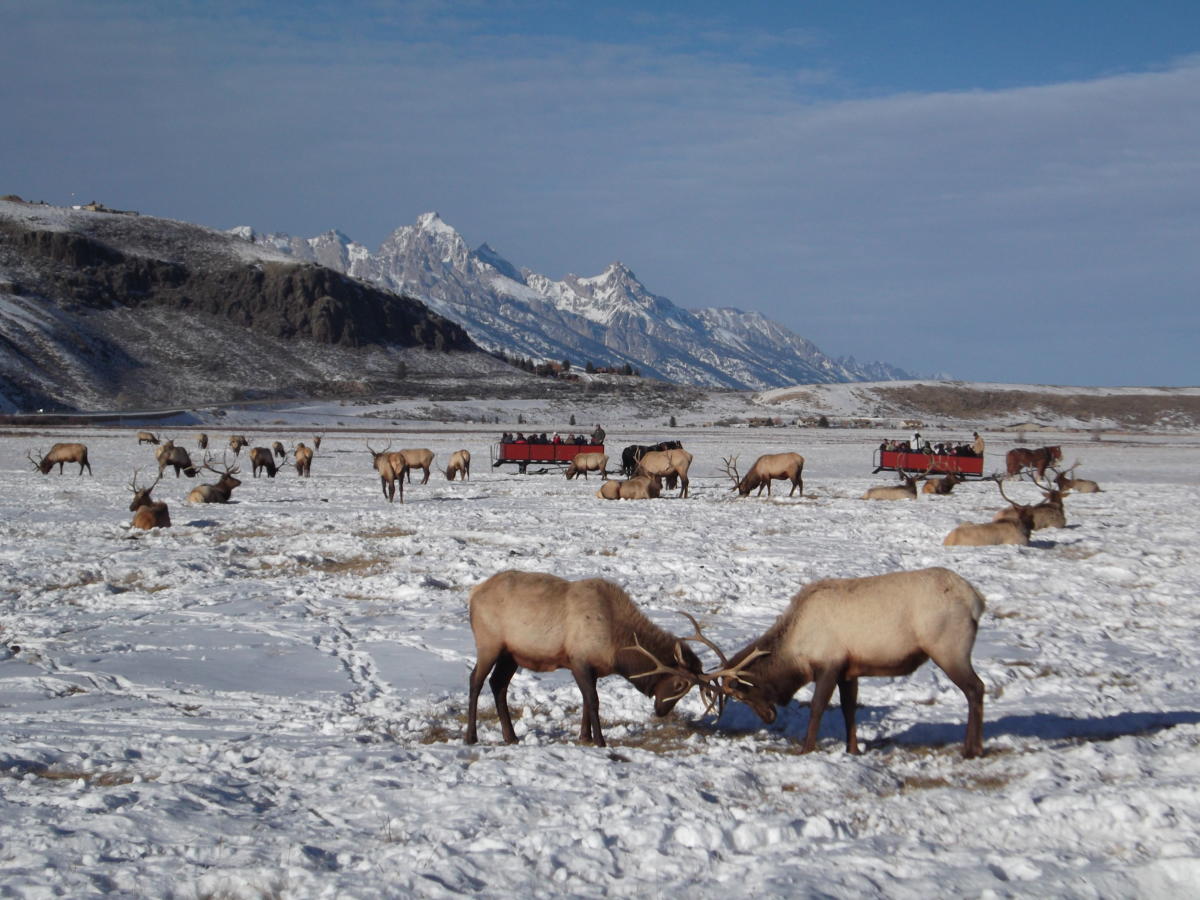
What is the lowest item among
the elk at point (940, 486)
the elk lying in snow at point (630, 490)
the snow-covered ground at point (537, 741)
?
the snow-covered ground at point (537, 741)

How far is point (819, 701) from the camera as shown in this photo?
7.61 meters

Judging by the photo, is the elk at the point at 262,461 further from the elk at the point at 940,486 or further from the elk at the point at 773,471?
the elk at the point at 940,486

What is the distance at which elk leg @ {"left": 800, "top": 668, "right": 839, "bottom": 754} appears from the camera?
760cm

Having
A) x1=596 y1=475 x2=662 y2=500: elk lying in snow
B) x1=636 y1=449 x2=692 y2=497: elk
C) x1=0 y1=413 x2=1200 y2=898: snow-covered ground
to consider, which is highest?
x1=636 y1=449 x2=692 y2=497: elk

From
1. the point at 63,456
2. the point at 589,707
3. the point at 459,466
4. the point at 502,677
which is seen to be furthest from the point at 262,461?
the point at 589,707

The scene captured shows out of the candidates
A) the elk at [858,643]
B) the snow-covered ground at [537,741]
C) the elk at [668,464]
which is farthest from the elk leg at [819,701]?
the elk at [668,464]

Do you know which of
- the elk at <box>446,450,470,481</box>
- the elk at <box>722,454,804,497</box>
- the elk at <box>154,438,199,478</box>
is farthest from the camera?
the elk at <box>446,450,470,481</box>

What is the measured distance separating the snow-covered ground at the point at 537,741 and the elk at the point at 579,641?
431mm

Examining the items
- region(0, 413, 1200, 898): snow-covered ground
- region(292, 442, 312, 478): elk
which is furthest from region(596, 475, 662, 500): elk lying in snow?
region(292, 442, 312, 478): elk

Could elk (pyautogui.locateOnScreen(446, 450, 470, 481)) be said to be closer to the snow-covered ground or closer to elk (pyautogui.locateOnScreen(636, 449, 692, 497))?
elk (pyautogui.locateOnScreen(636, 449, 692, 497))

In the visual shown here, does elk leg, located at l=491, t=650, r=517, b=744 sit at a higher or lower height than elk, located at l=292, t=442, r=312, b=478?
lower

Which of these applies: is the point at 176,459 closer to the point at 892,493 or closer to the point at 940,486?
the point at 892,493

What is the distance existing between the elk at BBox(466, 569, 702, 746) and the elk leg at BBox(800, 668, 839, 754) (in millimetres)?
960

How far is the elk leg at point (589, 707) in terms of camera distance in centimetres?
783
